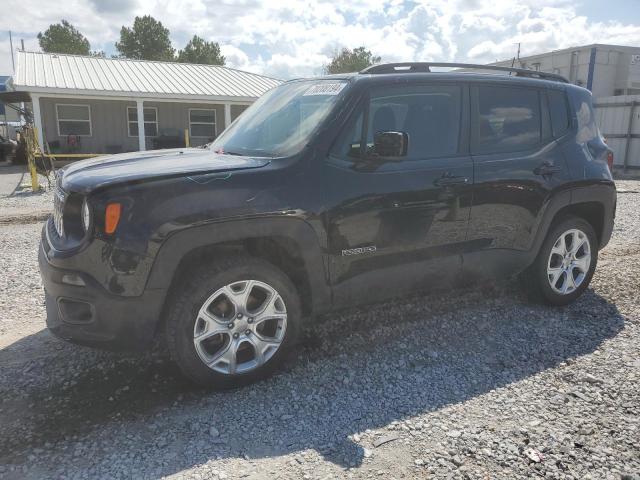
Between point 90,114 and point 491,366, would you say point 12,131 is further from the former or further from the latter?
point 491,366

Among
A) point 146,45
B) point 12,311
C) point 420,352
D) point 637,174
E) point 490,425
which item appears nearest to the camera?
point 490,425

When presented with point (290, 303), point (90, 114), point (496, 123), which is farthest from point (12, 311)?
point (90, 114)

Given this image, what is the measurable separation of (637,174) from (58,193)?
19.6m

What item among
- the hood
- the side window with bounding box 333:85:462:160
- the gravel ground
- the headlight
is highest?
the side window with bounding box 333:85:462:160

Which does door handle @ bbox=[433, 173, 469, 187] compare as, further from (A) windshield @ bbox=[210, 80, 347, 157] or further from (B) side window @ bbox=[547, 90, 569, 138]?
(B) side window @ bbox=[547, 90, 569, 138]

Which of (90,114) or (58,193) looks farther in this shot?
(90,114)

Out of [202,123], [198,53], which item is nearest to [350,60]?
[198,53]

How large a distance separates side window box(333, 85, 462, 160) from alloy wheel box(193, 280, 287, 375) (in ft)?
3.70

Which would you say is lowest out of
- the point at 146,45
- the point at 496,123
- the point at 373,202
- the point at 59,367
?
the point at 59,367

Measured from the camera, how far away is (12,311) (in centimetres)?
449

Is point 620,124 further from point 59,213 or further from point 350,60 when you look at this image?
point 350,60

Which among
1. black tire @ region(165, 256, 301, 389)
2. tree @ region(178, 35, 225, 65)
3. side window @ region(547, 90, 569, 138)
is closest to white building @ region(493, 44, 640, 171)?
side window @ region(547, 90, 569, 138)

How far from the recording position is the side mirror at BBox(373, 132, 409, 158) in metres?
3.35

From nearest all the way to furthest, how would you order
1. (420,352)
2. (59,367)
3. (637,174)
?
(59,367)
(420,352)
(637,174)
